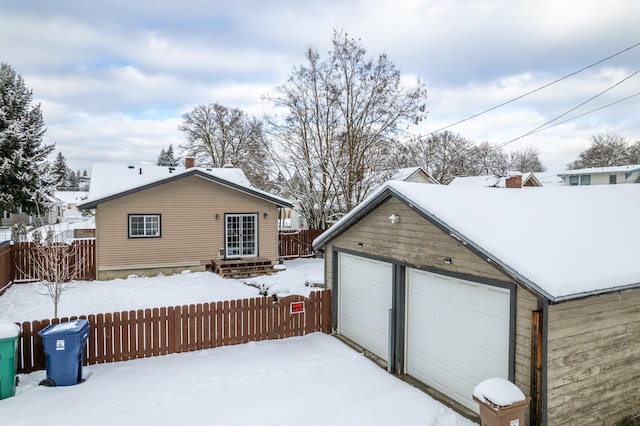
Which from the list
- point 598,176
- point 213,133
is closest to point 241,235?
point 213,133

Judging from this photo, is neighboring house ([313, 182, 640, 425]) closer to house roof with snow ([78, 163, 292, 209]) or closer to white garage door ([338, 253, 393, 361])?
white garage door ([338, 253, 393, 361])

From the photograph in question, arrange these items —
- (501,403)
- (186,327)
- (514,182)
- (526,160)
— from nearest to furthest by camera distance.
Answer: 1. (501,403)
2. (186,327)
3. (514,182)
4. (526,160)

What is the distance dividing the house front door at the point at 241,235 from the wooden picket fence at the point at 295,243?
9.39ft

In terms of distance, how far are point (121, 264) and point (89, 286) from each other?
1491mm

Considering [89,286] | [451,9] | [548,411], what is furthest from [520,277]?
[89,286]

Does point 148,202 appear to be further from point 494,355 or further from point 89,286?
point 494,355

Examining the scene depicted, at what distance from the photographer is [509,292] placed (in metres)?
5.03

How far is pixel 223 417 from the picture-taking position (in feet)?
17.7

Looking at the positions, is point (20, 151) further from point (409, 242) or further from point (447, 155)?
point (447, 155)

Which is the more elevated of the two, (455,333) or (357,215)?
(357,215)

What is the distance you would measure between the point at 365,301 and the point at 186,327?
3.66 meters


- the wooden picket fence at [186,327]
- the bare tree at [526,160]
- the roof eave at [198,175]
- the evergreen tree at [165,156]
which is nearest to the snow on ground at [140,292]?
the wooden picket fence at [186,327]

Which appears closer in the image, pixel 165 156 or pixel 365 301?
pixel 365 301

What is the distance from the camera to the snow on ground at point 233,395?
17.6ft
